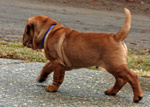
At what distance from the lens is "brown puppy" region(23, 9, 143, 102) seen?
361 cm

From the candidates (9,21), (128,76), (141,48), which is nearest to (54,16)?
(9,21)

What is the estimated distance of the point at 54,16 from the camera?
12820 millimetres

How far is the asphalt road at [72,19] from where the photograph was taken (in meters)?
10.3

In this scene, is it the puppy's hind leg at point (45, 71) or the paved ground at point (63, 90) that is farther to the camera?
the puppy's hind leg at point (45, 71)

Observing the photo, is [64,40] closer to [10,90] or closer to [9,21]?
[10,90]

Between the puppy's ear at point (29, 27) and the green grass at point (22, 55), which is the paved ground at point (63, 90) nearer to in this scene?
the green grass at point (22, 55)

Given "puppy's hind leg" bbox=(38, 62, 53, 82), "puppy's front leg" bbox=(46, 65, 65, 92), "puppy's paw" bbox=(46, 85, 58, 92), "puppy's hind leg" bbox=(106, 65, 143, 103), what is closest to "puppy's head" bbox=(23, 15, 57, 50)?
"puppy's hind leg" bbox=(38, 62, 53, 82)

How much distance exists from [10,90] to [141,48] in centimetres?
633

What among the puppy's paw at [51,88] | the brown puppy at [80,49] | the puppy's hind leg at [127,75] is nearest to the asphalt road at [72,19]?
the brown puppy at [80,49]

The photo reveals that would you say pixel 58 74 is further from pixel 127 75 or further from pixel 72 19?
pixel 72 19

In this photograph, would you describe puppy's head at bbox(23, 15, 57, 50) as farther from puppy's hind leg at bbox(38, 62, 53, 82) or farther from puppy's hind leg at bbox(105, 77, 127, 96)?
puppy's hind leg at bbox(105, 77, 127, 96)

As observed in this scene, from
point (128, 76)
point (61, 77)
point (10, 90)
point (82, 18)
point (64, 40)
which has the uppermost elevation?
point (64, 40)

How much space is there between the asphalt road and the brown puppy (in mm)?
4740

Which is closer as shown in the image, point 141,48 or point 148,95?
point 148,95
